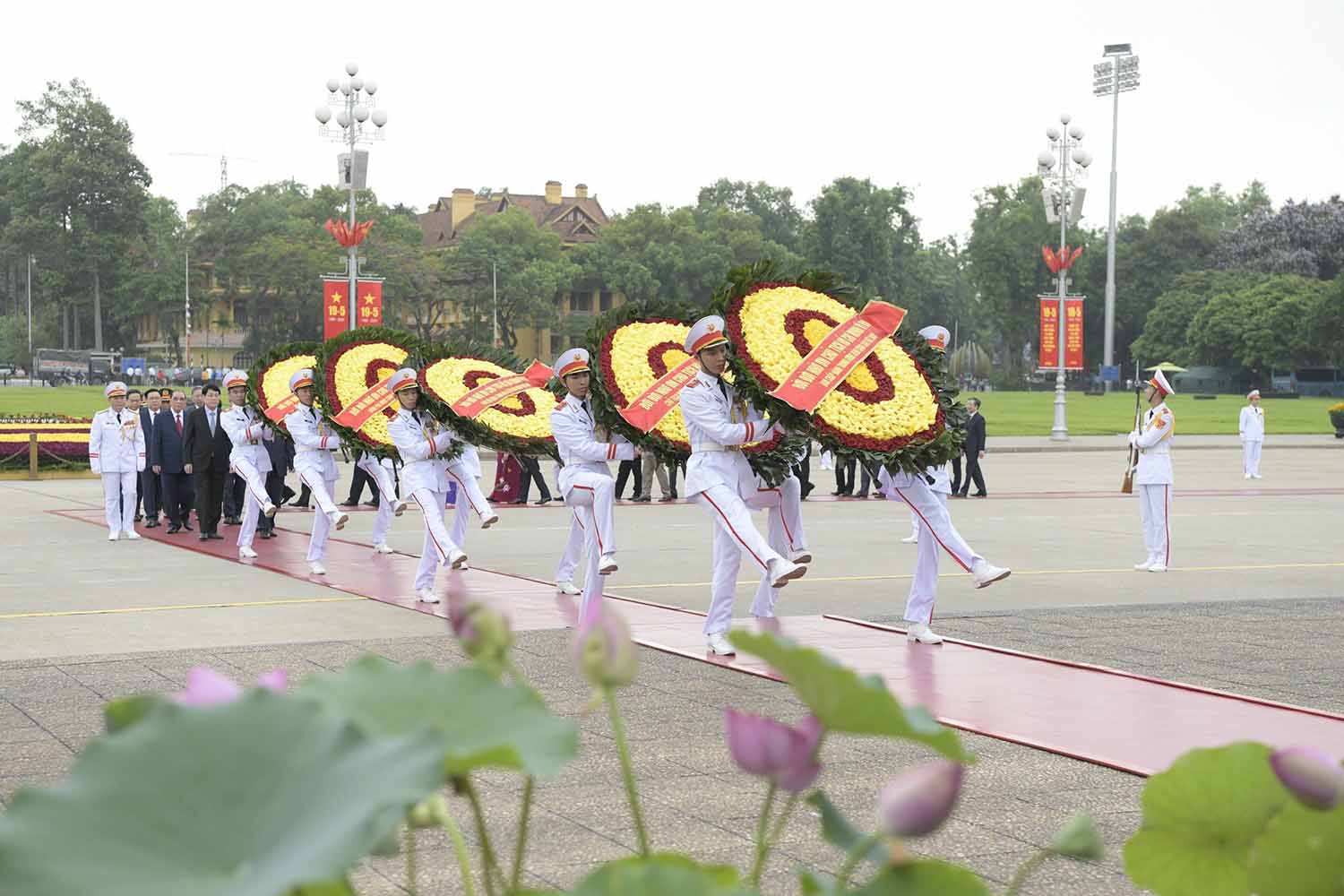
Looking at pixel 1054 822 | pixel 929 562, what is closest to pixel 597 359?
pixel 929 562

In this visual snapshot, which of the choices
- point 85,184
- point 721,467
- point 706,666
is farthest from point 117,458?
point 85,184

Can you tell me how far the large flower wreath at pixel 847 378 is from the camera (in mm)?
9961

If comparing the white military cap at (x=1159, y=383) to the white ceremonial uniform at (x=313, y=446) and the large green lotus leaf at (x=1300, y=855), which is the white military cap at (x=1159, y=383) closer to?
the white ceremonial uniform at (x=313, y=446)

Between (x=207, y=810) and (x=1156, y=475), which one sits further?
(x=1156, y=475)

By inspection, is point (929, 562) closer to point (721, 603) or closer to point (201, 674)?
point (721, 603)

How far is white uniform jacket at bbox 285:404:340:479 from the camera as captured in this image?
52.6 ft

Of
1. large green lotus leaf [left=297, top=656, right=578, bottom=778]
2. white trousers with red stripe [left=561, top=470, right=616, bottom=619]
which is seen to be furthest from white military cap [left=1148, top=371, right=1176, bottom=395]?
Result: large green lotus leaf [left=297, top=656, right=578, bottom=778]

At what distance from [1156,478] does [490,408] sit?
6.60 metres

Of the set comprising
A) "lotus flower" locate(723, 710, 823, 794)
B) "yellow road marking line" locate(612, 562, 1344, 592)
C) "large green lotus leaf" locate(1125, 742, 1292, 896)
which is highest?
"lotus flower" locate(723, 710, 823, 794)

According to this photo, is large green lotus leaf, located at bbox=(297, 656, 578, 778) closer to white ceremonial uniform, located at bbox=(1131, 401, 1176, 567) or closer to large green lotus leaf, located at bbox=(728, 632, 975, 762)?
A: large green lotus leaf, located at bbox=(728, 632, 975, 762)

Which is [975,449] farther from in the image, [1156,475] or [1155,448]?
[1156,475]

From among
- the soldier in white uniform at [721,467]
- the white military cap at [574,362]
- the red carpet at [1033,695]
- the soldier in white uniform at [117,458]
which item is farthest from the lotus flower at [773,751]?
the soldier in white uniform at [117,458]

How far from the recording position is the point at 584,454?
488 inches

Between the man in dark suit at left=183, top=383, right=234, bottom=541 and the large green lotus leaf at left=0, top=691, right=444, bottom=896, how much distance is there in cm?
1837
